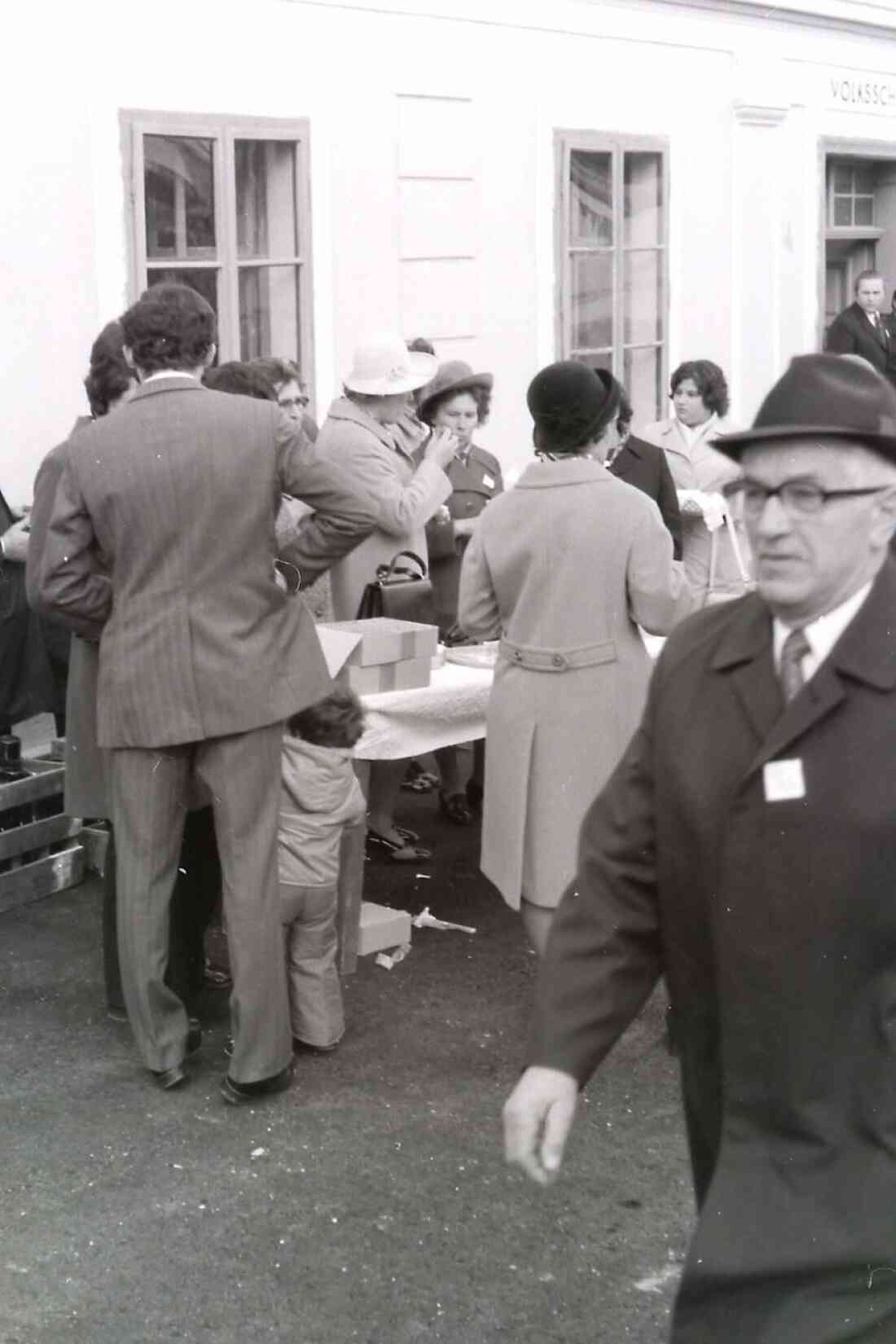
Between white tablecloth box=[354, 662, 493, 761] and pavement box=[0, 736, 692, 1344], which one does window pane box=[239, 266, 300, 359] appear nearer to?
white tablecloth box=[354, 662, 493, 761]

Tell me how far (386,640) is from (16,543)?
1708 millimetres

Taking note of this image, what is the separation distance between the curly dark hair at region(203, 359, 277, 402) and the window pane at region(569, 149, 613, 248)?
5.79m

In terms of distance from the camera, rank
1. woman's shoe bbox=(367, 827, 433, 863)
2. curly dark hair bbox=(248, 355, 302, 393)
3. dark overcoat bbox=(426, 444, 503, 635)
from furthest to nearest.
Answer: dark overcoat bbox=(426, 444, 503, 635)
woman's shoe bbox=(367, 827, 433, 863)
curly dark hair bbox=(248, 355, 302, 393)

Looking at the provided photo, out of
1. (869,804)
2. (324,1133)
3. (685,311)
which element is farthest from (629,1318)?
(685,311)

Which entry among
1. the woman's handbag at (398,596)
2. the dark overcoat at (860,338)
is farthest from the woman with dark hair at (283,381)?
the dark overcoat at (860,338)

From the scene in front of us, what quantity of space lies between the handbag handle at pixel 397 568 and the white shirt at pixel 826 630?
3.92 m

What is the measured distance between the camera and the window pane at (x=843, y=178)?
49.8 ft

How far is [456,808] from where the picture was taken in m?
7.73

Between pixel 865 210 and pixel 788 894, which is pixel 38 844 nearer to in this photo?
pixel 788 894

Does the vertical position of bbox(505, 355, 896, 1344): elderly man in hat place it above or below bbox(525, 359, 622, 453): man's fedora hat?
below

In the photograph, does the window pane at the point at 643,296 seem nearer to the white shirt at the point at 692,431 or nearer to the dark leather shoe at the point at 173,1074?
the white shirt at the point at 692,431

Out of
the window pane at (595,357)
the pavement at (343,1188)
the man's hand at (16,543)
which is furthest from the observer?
the window pane at (595,357)

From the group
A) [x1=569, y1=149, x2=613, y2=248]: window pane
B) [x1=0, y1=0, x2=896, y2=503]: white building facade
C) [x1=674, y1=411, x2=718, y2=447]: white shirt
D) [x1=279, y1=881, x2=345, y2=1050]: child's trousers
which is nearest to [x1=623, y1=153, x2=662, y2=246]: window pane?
[x1=0, y1=0, x2=896, y2=503]: white building facade

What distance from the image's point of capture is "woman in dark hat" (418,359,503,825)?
7.70 m
